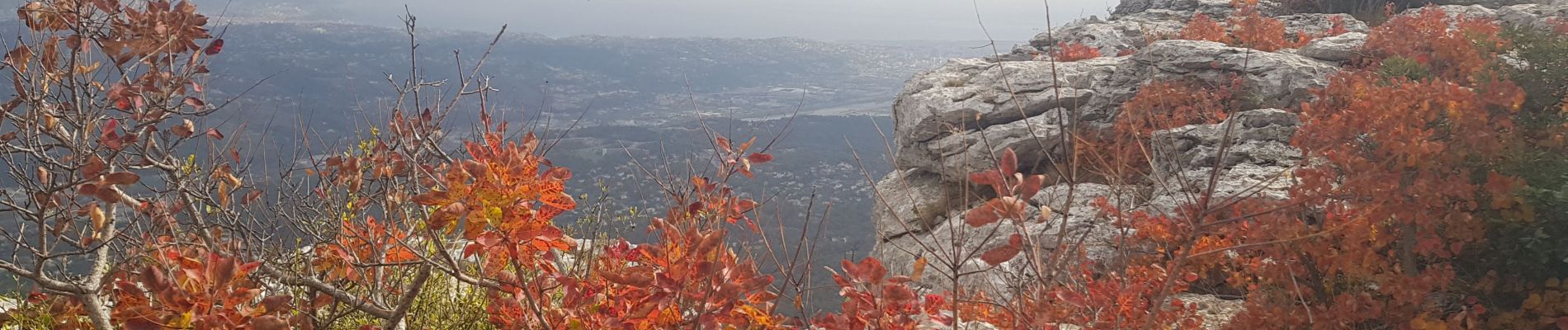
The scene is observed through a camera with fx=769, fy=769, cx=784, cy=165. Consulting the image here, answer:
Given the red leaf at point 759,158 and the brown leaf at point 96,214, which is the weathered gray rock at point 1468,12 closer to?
the red leaf at point 759,158

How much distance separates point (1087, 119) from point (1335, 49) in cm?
306

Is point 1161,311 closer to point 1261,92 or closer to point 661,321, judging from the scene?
point 661,321

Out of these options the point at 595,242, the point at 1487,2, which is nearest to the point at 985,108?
the point at 595,242

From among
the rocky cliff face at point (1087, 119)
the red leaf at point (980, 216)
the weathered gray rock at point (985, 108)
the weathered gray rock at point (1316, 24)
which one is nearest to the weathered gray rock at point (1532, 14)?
the rocky cliff face at point (1087, 119)

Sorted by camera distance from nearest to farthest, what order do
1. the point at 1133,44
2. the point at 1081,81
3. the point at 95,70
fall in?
the point at 95,70, the point at 1081,81, the point at 1133,44

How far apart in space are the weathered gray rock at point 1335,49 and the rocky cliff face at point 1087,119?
0.5 inches

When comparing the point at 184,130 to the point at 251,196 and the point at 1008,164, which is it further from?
the point at 1008,164

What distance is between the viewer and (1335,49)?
9.20 m

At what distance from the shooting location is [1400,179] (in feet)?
14.9

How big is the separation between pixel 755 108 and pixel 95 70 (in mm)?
72347

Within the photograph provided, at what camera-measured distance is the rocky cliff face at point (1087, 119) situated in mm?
7305

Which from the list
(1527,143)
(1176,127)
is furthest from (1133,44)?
(1527,143)

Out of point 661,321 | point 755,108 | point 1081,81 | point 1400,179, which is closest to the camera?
point 661,321

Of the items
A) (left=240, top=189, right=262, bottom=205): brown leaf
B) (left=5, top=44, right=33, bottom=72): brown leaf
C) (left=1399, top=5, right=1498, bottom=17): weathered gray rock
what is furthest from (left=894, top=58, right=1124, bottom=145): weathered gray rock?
(left=5, top=44, right=33, bottom=72): brown leaf
